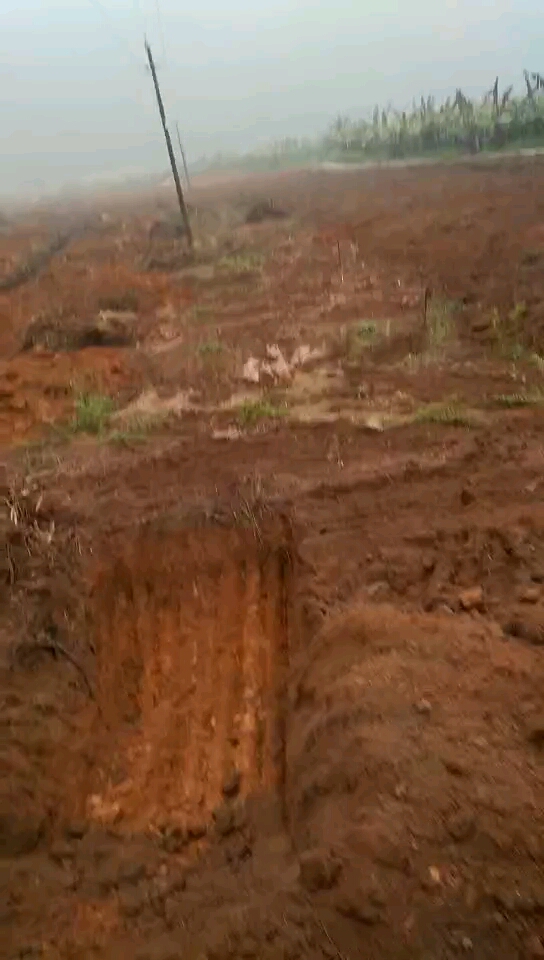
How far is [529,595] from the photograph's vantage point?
347 centimetres

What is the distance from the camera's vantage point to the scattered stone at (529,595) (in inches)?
136

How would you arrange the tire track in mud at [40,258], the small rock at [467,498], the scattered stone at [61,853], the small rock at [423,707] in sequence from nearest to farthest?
the small rock at [423,707] < the scattered stone at [61,853] < the small rock at [467,498] < the tire track in mud at [40,258]

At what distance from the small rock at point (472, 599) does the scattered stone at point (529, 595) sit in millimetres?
167

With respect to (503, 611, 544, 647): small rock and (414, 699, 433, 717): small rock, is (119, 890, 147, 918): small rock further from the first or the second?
(503, 611, 544, 647): small rock

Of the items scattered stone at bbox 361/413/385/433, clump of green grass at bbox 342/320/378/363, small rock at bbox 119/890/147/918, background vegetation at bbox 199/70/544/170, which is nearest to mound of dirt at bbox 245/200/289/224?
Answer: background vegetation at bbox 199/70/544/170

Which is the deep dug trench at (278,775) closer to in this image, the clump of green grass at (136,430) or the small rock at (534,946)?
the small rock at (534,946)

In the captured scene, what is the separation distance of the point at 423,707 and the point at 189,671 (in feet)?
4.92

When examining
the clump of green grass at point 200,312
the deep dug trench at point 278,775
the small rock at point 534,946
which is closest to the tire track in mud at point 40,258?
the clump of green grass at point 200,312

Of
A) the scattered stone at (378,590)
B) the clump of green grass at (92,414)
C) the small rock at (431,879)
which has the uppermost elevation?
the clump of green grass at (92,414)

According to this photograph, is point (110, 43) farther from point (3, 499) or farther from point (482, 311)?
point (3, 499)

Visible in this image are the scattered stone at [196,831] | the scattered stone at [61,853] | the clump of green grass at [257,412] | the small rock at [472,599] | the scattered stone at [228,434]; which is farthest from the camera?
the clump of green grass at [257,412]

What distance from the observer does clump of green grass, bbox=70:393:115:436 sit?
5.89 m

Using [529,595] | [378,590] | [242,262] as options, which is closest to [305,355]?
[378,590]

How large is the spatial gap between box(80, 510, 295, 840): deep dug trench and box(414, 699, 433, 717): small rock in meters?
0.87
